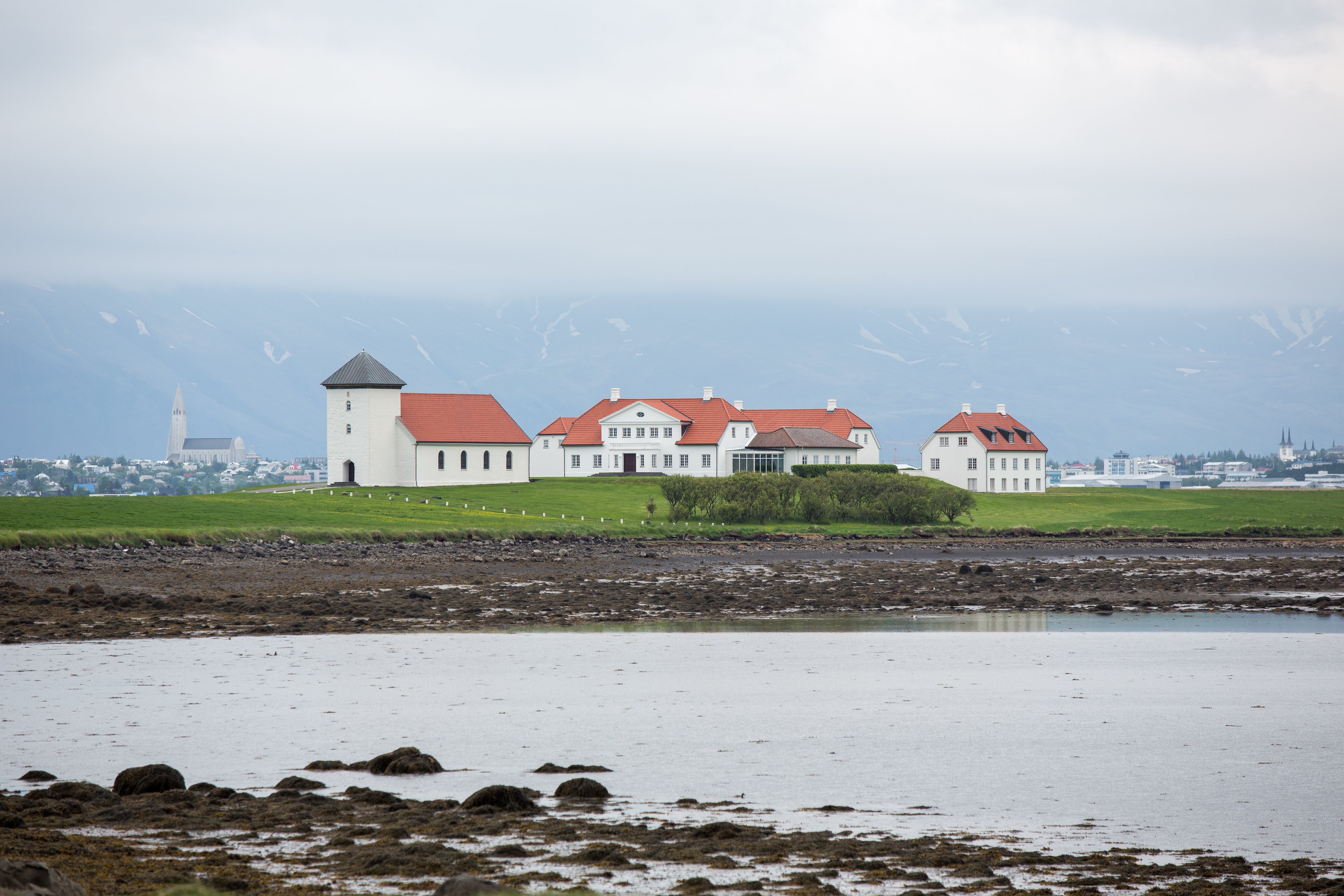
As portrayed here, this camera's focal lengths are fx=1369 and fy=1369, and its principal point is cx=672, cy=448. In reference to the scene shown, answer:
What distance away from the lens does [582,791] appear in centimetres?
1202

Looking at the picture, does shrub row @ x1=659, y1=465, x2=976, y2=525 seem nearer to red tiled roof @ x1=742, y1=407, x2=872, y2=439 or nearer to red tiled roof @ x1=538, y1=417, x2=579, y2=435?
red tiled roof @ x1=742, y1=407, x2=872, y2=439

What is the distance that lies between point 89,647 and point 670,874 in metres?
16.3

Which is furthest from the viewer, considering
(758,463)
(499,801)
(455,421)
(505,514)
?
(758,463)

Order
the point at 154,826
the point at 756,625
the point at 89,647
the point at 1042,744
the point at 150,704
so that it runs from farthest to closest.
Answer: the point at 756,625 → the point at 89,647 → the point at 150,704 → the point at 1042,744 → the point at 154,826

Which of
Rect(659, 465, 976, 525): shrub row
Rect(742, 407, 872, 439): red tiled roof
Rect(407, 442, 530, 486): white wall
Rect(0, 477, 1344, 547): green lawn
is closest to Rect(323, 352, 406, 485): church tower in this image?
Rect(407, 442, 530, 486): white wall

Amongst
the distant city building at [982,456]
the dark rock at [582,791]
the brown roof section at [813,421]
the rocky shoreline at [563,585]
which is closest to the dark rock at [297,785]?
the dark rock at [582,791]

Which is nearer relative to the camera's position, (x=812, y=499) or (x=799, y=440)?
(x=812, y=499)

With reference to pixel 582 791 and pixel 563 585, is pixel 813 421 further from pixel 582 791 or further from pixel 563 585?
pixel 582 791

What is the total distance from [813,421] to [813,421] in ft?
0.23

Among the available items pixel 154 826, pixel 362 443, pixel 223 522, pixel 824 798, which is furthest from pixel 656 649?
pixel 362 443

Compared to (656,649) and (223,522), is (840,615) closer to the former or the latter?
(656,649)

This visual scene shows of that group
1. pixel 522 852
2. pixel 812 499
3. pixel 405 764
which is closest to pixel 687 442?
pixel 812 499

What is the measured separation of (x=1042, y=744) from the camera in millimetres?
14609

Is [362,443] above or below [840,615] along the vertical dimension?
above
